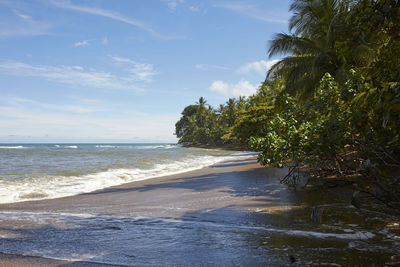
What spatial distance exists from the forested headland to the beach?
78 cm

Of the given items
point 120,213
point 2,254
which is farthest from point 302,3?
point 2,254

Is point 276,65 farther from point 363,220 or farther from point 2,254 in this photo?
point 2,254

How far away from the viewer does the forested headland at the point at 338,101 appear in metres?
2.84

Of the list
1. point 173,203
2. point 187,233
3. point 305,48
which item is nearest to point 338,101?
point 187,233

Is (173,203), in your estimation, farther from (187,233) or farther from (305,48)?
(305,48)

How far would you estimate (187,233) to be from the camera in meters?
4.40

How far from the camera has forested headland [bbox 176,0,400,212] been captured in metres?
2.84

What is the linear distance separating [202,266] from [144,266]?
2.14ft

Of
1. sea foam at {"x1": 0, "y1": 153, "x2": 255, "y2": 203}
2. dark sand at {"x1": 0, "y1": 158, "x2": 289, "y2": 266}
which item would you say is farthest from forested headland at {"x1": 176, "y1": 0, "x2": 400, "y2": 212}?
sea foam at {"x1": 0, "y1": 153, "x2": 255, "y2": 203}

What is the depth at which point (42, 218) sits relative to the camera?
18.1ft

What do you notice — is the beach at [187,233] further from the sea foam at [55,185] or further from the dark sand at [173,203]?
the sea foam at [55,185]

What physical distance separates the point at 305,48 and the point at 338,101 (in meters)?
8.34

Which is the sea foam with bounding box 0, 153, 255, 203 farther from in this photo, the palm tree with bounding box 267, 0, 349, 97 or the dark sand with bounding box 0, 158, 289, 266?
the palm tree with bounding box 267, 0, 349, 97

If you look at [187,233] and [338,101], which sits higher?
[338,101]
